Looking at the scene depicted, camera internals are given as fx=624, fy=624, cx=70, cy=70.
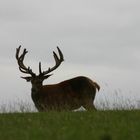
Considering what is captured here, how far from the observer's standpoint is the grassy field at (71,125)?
27.4 ft

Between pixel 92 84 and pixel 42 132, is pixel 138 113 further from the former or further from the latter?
→ pixel 92 84

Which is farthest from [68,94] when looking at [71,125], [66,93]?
[71,125]

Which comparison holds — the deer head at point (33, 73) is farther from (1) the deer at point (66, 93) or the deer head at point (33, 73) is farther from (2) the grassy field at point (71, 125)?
(2) the grassy field at point (71, 125)

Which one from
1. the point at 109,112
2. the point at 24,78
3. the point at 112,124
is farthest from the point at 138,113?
the point at 24,78

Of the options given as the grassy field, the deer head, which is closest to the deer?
the deer head

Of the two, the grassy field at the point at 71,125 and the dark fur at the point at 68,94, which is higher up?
the grassy field at the point at 71,125

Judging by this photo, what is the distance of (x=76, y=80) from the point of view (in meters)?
19.1

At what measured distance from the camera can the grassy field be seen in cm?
835

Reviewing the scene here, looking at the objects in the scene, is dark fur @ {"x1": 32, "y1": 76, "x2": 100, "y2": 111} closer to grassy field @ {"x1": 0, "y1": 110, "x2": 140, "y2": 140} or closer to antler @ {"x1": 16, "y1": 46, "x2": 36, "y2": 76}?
antler @ {"x1": 16, "y1": 46, "x2": 36, "y2": 76}

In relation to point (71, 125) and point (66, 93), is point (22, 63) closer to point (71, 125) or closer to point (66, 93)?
point (66, 93)

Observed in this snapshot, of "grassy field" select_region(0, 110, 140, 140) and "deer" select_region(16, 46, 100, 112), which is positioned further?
"deer" select_region(16, 46, 100, 112)

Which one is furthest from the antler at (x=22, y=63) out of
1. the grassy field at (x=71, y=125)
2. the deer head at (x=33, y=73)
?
the grassy field at (x=71, y=125)

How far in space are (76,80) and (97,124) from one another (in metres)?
9.48

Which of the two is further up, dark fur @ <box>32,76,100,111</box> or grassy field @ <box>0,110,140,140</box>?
grassy field @ <box>0,110,140,140</box>
